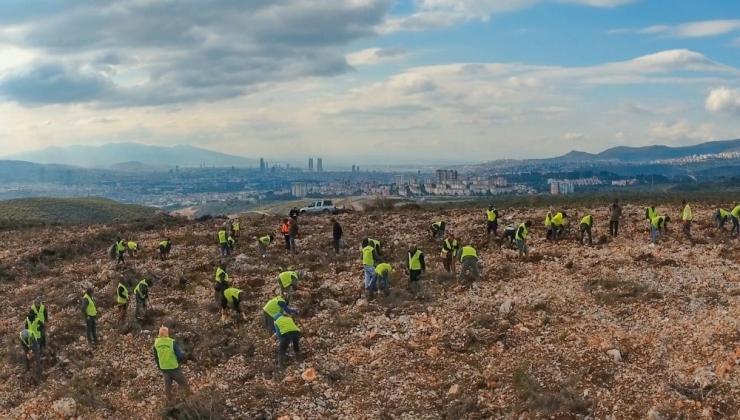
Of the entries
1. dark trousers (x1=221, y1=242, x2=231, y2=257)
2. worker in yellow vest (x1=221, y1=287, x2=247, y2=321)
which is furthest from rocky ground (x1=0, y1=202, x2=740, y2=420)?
dark trousers (x1=221, y1=242, x2=231, y2=257)

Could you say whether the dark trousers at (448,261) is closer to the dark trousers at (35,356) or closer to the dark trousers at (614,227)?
the dark trousers at (614,227)

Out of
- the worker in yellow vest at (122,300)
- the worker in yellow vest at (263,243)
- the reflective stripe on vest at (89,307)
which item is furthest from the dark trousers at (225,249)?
the reflective stripe on vest at (89,307)

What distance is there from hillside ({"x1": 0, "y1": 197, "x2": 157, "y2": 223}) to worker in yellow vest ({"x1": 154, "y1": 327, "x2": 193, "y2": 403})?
60211mm

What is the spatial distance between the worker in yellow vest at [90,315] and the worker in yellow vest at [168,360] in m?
4.74

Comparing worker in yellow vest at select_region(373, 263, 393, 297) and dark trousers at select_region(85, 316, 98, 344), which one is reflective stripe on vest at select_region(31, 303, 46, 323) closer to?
dark trousers at select_region(85, 316, 98, 344)

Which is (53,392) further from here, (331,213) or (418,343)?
(331,213)

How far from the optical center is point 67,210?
79.8 metres

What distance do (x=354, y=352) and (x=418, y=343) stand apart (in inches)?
64.7

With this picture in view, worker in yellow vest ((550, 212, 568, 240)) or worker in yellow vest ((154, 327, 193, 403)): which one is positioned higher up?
worker in yellow vest ((550, 212, 568, 240))

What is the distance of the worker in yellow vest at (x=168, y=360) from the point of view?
1339cm

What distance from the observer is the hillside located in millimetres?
71438

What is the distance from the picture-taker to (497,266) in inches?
→ 848

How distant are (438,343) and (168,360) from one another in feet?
21.2

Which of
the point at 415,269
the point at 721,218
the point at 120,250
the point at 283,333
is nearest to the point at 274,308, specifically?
the point at 283,333
